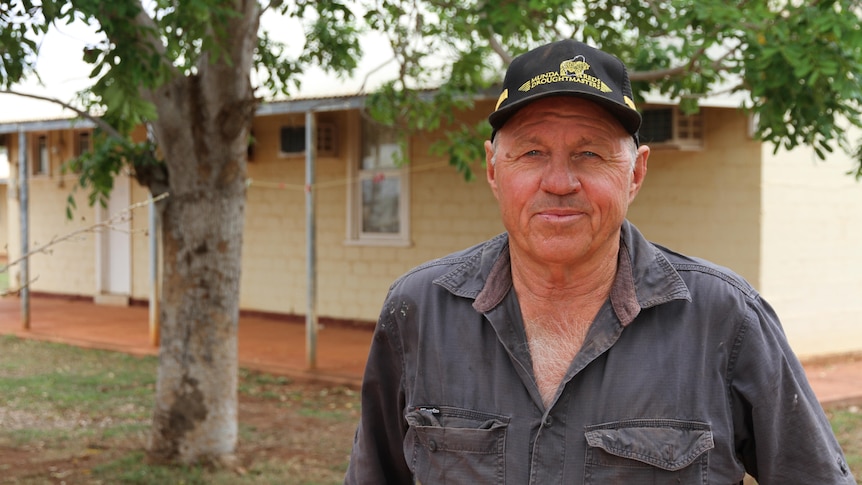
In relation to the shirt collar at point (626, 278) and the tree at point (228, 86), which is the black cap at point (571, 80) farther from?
the tree at point (228, 86)

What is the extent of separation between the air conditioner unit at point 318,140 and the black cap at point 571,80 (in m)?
10.8

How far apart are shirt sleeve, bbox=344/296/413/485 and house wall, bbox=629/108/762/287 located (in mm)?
8118

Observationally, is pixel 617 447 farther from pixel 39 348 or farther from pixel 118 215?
pixel 39 348

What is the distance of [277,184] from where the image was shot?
13391 millimetres

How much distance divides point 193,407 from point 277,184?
7190 mm

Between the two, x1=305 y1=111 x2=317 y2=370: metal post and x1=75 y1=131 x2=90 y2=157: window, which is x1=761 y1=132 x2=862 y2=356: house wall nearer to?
x1=305 y1=111 x2=317 y2=370: metal post

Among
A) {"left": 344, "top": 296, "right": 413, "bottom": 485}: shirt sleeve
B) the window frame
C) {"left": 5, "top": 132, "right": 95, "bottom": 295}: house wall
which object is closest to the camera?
{"left": 344, "top": 296, "right": 413, "bottom": 485}: shirt sleeve

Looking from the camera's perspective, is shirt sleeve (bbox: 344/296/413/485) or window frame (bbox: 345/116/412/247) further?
window frame (bbox: 345/116/412/247)

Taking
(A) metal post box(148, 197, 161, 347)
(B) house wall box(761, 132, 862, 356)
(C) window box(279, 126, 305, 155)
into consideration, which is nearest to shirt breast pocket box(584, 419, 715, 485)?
(B) house wall box(761, 132, 862, 356)

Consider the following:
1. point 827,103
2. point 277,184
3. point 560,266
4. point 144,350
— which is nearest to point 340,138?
point 277,184

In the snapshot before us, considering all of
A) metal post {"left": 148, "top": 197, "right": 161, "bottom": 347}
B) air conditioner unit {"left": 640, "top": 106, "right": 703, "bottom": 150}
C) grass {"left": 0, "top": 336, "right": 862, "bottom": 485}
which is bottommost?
grass {"left": 0, "top": 336, "right": 862, "bottom": 485}

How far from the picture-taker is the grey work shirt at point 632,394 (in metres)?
2.00

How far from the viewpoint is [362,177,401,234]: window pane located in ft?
42.2

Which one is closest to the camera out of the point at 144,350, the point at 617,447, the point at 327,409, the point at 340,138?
the point at 617,447
